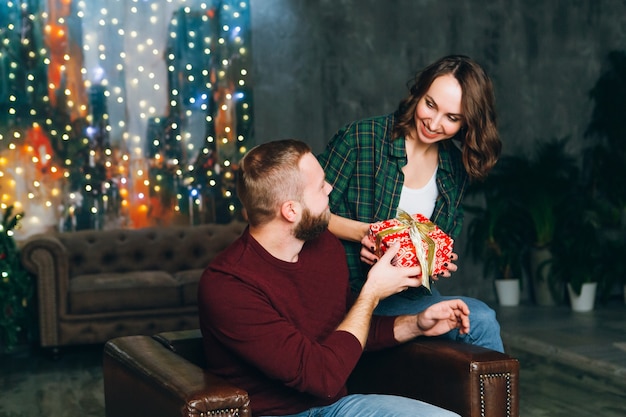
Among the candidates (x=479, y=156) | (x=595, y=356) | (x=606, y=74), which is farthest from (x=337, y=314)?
(x=606, y=74)

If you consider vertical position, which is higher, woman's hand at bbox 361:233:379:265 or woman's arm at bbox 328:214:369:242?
woman's arm at bbox 328:214:369:242

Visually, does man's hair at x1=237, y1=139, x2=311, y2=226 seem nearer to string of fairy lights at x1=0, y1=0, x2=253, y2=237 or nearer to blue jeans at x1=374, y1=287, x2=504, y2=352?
blue jeans at x1=374, y1=287, x2=504, y2=352

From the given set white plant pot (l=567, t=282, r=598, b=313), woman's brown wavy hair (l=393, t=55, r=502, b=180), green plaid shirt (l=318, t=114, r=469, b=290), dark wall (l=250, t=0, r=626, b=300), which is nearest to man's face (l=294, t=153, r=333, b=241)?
green plaid shirt (l=318, t=114, r=469, b=290)

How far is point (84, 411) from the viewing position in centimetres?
404

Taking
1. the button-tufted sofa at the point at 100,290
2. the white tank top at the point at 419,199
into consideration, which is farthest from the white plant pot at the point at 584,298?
the white tank top at the point at 419,199

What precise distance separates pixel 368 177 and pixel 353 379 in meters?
0.61

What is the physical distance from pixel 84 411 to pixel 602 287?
4249 millimetres

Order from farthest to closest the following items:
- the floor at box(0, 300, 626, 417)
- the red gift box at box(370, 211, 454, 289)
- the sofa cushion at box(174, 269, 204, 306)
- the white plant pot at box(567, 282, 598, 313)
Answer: the white plant pot at box(567, 282, 598, 313)
the sofa cushion at box(174, 269, 204, 306)
the floor at box(0, 300, 626, 417)
the red gift box at box(370, 211, 454, 289)

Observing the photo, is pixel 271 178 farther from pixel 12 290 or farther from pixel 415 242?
pixel 12 290

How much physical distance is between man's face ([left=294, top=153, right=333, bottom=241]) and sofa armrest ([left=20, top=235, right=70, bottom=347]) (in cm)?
369

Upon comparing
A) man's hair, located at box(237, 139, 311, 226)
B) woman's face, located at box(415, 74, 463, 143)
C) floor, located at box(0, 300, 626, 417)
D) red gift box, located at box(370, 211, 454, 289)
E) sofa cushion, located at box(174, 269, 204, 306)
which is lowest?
floor, located at box(0, 300, 626, 417)

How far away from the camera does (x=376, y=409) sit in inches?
74.0

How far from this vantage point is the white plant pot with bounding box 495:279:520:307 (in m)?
6.83

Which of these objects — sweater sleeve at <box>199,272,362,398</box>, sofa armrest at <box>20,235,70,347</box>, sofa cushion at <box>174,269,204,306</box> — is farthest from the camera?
sofa cushion at <box>174,269,204,306</box>
